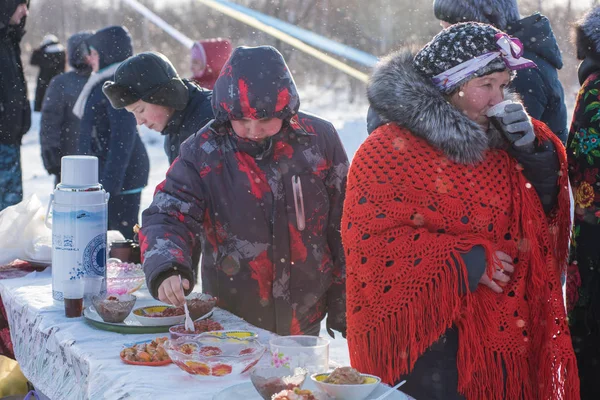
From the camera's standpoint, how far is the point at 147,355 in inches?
88.8

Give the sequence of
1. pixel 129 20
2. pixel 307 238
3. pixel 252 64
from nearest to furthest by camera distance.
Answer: pixel 252 64
pixel 307 238
pixel 129 20

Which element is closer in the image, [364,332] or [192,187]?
[364,332]

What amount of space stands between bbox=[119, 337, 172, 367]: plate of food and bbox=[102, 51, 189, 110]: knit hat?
191 cm

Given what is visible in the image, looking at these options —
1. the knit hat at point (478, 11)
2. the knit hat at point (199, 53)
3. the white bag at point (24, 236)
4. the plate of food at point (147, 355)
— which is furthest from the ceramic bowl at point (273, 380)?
the knit hat at point (199, 53)

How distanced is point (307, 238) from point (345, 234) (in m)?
0.51

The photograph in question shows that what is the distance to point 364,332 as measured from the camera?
8.18 feet

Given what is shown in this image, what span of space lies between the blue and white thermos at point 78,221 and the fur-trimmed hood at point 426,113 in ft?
3.18

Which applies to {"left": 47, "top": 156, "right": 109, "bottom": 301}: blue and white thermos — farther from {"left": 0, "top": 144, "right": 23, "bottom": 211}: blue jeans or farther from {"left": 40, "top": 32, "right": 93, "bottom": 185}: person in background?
{"left": 40, "top": 32, "right": 93, "bottom": 185}: person in background

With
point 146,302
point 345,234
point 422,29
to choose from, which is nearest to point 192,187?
point 146,302

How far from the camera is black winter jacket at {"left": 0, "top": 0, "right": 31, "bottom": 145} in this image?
19.1 ft

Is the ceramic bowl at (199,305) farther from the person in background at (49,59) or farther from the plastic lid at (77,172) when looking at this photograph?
the person in background at (49,59)

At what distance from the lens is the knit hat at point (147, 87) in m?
4.01

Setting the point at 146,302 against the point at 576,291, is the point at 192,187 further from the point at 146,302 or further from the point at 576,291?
the point at 576,291

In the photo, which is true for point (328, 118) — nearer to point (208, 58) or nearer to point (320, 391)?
point (208, 58)
